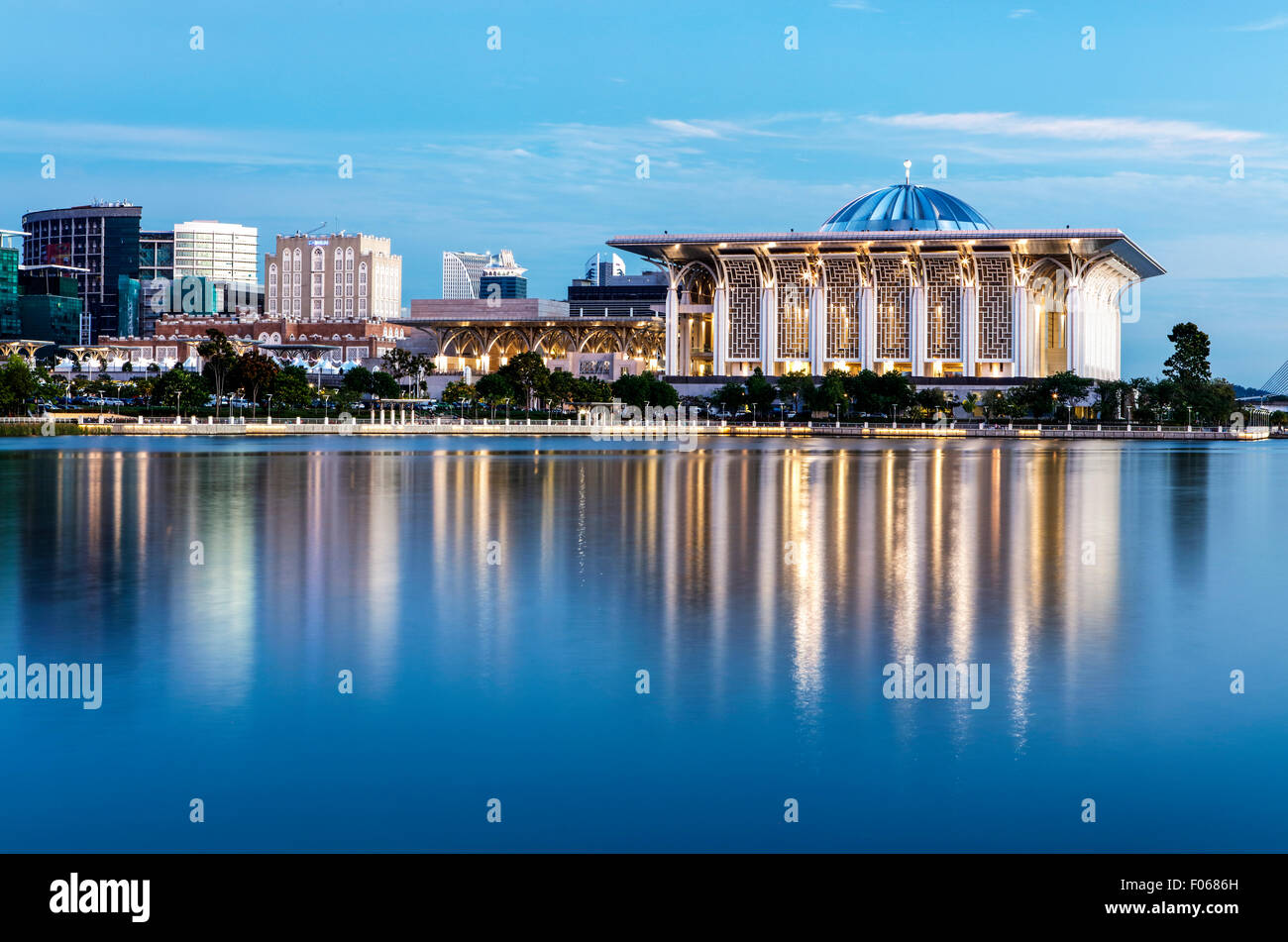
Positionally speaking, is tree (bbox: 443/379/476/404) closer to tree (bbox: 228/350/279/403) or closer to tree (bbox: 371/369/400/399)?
tree (bbox: 371/369/400/399)

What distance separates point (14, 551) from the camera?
2252cm

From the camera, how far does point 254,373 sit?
11250cm

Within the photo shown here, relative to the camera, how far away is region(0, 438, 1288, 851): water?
9.07 meters

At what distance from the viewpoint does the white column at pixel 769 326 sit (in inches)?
5364

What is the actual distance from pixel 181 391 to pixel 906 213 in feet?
230

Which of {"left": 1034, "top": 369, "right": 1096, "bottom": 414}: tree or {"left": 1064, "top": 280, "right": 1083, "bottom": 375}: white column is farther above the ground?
{"left": 1064, "top": 280, "right": 1083, "bottom": 375}: white column

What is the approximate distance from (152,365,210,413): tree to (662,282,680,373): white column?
4630 centimetres

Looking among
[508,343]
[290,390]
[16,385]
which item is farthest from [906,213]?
[16,385]

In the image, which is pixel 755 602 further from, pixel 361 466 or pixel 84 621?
pixel 361 466

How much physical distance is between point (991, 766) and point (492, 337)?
159878mm

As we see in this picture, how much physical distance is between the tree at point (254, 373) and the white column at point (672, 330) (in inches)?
1646
